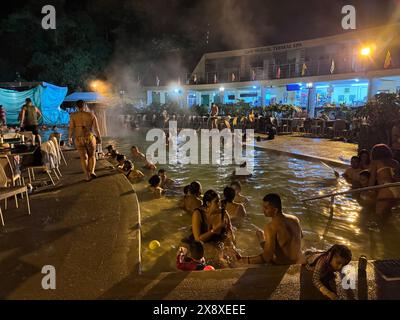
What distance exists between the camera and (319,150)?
Result: 44.1 feet

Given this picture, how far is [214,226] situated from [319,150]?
9638 mm

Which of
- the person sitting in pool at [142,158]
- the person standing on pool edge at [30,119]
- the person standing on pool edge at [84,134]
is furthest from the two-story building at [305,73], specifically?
the person standing on pool edge at [30,119]

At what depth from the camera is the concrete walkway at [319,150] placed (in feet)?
37.5

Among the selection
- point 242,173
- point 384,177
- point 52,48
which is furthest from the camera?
point 52,48

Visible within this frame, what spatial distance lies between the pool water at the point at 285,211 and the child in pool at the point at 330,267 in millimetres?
2073

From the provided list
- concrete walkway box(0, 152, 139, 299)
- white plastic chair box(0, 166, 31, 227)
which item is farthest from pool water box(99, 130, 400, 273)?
white plastic chair box(0, 166, 31, 227)

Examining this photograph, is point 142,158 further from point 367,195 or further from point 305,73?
point 305,73

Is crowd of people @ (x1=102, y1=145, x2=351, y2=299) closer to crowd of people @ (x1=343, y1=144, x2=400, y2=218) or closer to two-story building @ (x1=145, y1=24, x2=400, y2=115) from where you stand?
crowd of people @ (x1=343, y1=144, x2=400, y2=218)

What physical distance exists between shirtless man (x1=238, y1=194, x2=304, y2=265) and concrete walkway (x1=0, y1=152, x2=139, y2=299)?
63.0 inches

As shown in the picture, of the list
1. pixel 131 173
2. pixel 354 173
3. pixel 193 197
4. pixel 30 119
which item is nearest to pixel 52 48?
pixel 30 119

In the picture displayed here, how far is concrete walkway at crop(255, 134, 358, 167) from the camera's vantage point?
11430 mm

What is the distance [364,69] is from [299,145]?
9.07 m

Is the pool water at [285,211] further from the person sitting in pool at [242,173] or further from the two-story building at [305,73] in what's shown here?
the two-story building at [305,73]

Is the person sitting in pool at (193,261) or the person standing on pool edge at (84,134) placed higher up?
the person standing on pool edge at (84,134)
